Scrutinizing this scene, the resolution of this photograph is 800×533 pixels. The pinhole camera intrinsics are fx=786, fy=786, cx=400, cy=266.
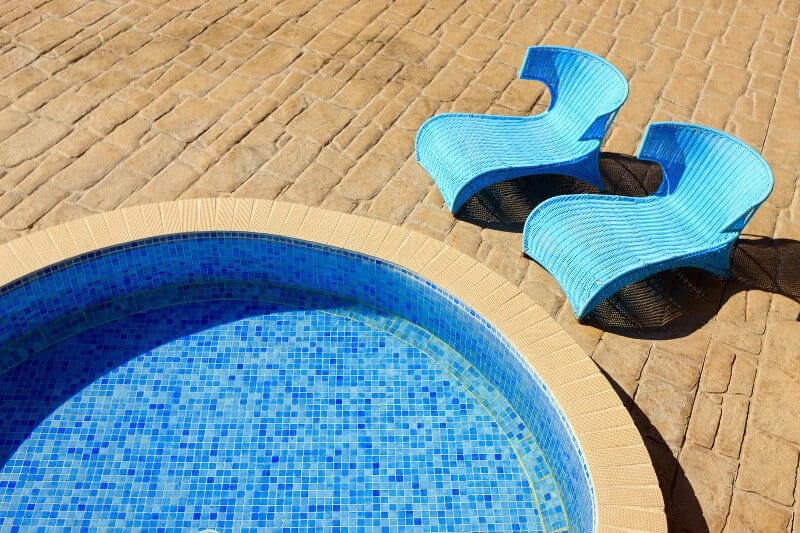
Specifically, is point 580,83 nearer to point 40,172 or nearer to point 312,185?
point 312,185

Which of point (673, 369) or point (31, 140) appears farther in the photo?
point (31, 140)

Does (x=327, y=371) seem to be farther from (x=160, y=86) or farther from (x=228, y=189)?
(x=160, y=86)

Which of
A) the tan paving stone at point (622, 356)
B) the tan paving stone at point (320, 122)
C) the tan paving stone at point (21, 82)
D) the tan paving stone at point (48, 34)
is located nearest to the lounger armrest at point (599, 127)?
the tan paving stone at point (622, 356)

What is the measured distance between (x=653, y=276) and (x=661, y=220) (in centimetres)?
44

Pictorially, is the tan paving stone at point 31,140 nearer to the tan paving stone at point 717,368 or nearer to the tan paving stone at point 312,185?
the tan paving stone at point 312,185

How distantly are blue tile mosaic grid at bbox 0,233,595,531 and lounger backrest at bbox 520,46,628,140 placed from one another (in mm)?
2143

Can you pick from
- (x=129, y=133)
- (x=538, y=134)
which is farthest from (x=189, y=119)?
(x=538, y=134)

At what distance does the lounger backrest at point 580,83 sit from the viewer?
6465mm

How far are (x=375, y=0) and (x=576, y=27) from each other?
2295 millimetres

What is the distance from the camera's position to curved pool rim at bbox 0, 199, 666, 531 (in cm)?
439

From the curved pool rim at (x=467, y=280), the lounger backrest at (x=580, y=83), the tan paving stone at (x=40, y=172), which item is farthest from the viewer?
the lounger backrest at (x=580, y=83)

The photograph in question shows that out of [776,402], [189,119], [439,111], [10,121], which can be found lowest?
[776,402]

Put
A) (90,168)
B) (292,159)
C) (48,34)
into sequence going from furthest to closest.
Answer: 1. (48,34)
2. (292,159)
3. (90,168)

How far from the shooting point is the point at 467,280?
546 cm
